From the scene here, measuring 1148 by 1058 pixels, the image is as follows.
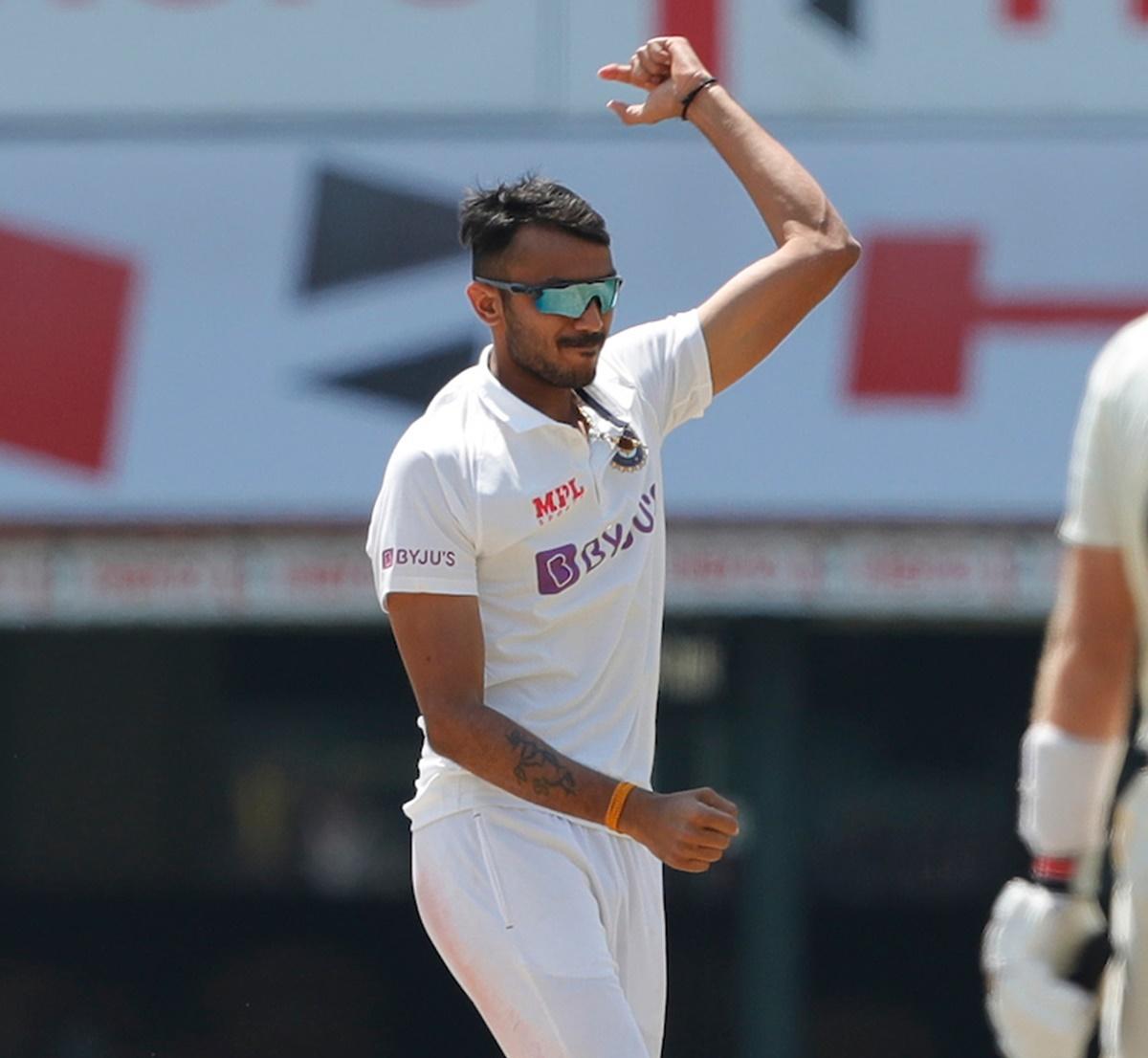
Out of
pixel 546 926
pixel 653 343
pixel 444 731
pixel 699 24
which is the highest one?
pixel 699 24

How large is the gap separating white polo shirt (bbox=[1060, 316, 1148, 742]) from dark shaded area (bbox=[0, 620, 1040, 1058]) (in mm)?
5811

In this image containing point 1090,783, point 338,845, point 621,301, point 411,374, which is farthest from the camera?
point 338,845

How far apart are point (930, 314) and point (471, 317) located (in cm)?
144

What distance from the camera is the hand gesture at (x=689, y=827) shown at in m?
3.70

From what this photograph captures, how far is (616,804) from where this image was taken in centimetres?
384

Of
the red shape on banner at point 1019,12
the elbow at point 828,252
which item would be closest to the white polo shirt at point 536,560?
the elbow at point 828,252

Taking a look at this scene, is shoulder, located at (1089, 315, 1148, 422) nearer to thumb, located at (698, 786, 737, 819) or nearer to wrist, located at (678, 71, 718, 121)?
thumb, located at (698, 786, 737, 819)

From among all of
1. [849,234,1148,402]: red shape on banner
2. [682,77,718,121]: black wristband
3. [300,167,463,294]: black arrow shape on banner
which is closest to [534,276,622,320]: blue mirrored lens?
[682,77,718,121]: black wristband

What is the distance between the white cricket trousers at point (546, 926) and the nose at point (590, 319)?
0.76 meters

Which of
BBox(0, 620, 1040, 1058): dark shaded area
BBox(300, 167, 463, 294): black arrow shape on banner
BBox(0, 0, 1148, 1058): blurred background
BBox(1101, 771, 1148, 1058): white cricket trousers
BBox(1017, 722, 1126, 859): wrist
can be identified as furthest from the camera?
BBox(0, 620, 1040, 1058): dark shaded area

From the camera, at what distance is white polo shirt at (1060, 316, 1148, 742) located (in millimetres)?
3119

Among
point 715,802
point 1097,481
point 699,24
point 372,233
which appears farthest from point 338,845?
point 1097,481

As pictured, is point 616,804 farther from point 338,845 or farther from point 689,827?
point 338,845

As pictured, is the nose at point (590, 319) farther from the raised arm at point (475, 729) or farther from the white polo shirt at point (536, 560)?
the raised arm at point (475, 729)
